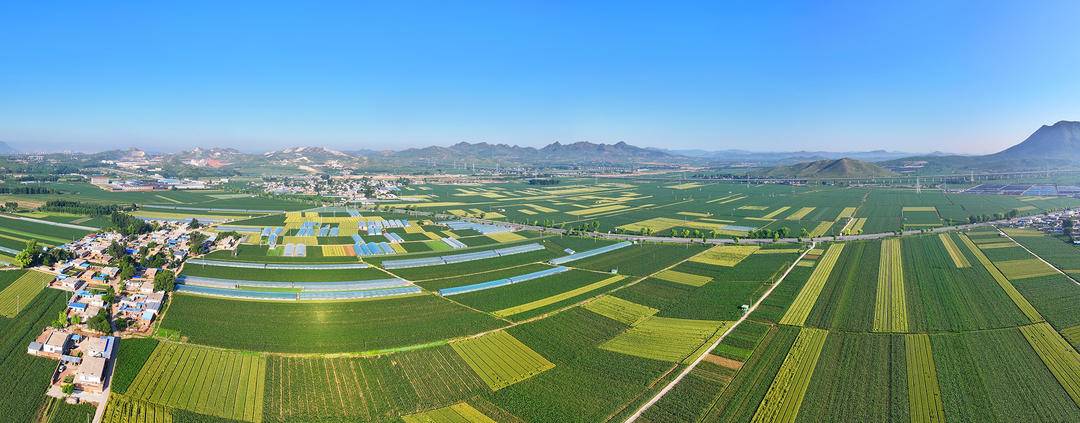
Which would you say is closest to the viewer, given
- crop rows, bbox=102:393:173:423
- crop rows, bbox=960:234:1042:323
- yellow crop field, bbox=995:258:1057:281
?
crop rows, bbox=102:393:173:423

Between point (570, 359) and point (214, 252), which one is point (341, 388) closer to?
point (570, 359)

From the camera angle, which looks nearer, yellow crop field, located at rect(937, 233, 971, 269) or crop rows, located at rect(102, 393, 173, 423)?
crop rows, located at rect(102, 393, 173, 423)

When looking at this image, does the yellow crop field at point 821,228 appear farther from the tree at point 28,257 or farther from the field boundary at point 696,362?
the tree at point 28,257

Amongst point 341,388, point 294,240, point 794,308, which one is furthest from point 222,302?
point 794,308

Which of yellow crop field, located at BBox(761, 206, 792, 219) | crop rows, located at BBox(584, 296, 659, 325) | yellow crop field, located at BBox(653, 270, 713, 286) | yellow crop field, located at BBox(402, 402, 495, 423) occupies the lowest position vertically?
yellow crop field, located at BBox(402, 402, 495, 423)

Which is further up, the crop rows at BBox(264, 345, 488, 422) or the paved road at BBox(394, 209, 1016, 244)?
the paved road at BBox(394, 209, 1016, 244)

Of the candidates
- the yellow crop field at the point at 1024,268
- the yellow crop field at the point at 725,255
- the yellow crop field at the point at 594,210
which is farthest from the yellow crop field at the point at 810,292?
the yellow crop field at the point at 594,210

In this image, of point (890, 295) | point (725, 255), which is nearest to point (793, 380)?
point (890, 295)

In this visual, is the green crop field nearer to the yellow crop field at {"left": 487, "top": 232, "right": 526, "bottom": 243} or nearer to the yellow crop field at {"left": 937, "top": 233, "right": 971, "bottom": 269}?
the yellow crop field at {"left": 487, "top": 232, "right": 526, "bottom": 243}

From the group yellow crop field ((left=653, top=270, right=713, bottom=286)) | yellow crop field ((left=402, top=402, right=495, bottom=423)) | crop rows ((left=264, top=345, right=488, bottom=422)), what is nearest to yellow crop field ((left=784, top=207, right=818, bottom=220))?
yellow crop field ((left=653, top=270, right=713, bottom=286))

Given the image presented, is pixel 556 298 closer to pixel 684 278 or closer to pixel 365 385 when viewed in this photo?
pixel 684 278
